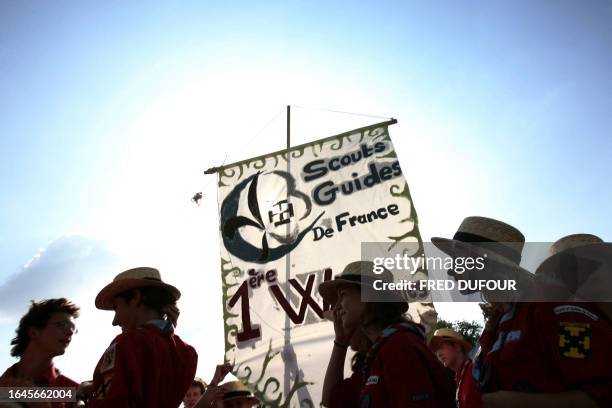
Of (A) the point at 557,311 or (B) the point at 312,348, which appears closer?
(A) the point at 557,311

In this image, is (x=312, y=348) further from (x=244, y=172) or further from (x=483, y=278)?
(x=483, y=278)

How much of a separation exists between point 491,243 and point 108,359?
2080 mm

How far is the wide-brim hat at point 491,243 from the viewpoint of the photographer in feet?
9.54

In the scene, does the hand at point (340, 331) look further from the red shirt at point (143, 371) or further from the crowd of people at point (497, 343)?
the red shirt at point (143, 371)

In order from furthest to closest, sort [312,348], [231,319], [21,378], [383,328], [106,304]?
[231,319]
[312,348]
[21,378]
[106,304]
[383,328]

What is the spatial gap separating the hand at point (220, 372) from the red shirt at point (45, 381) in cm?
102

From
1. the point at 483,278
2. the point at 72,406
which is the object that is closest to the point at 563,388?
the point at 483,278

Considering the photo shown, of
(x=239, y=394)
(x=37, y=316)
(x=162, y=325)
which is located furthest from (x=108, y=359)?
(x=239, y=394)

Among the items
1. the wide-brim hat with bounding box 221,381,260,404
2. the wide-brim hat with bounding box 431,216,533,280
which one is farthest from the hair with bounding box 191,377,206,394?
the wide-brim hat with bounding box 431,216,533,280

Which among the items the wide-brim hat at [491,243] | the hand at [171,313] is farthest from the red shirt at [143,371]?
the wide-brim hat at [491,243]

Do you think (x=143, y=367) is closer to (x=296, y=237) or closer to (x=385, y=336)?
(x=385, y=336)

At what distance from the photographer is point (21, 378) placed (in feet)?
14.3

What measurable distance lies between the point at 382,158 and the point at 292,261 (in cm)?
166

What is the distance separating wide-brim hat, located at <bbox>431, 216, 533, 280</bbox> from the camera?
291cm
